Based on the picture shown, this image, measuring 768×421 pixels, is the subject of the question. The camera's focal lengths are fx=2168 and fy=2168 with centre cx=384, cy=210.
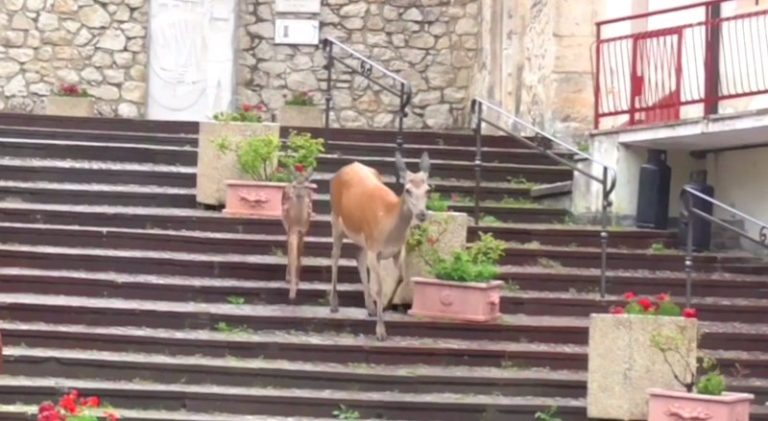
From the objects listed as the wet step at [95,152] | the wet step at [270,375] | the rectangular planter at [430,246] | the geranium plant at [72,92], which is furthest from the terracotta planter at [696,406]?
the geranium plant at [72,92]

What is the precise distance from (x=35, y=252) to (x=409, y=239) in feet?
9.23

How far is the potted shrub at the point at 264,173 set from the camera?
56.6ft

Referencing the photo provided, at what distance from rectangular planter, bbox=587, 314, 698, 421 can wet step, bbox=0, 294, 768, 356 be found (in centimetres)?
151

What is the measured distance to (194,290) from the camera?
15.7m

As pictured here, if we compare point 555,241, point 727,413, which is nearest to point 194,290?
point 555,241

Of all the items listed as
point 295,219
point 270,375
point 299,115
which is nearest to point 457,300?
point 295,219

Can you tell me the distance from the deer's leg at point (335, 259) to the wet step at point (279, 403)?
1.58m

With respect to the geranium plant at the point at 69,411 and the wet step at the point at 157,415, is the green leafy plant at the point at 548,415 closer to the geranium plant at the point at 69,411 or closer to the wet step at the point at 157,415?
the wet step at the point at 157,415

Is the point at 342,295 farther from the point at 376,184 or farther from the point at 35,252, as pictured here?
the point at 35,252

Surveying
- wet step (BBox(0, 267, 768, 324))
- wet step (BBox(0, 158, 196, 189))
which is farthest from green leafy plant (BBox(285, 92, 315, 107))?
wet step (BBox(0, 267, 768, 324))

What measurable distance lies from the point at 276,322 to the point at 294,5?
33.6 ft

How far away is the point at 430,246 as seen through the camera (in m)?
15.7

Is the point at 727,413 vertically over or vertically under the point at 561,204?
under

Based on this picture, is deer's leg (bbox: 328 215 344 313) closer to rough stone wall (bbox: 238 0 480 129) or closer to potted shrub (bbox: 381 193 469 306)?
potted shrub (bbox: 381 193 469 306)
